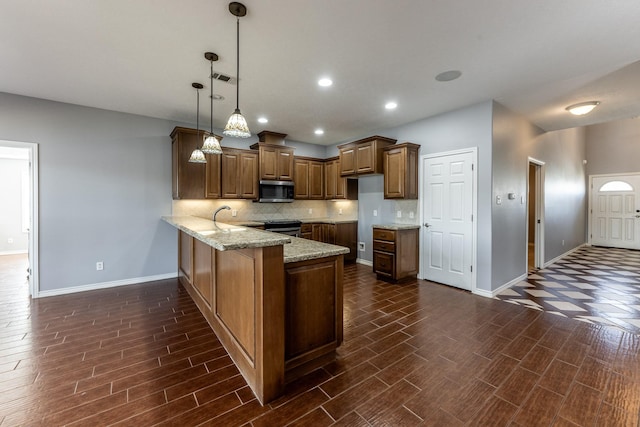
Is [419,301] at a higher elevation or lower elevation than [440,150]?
lower

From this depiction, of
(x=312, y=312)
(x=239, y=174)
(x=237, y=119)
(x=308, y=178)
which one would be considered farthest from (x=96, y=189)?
(x=312, y=312)

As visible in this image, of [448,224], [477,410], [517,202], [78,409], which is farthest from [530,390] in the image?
[517,202]

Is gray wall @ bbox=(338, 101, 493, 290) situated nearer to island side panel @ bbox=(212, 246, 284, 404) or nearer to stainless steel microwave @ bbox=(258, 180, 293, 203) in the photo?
stainless steel microwave @ bbox=(258, 180, 293, 203)

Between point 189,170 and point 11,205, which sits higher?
point 189,170

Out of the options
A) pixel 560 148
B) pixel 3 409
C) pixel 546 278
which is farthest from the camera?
pixel 560 148

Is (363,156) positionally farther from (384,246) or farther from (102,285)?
(102,285)

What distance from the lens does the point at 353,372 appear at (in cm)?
209

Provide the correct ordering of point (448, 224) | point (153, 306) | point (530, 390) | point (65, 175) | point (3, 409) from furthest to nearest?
point (448, 224)
point (65, 175)
point (153, 306)
point (530, 390)
point (3, 409)

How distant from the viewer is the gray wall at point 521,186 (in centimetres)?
390

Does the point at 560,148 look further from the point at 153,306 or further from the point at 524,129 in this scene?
the point at 153,306

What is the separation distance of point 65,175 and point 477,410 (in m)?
5.41

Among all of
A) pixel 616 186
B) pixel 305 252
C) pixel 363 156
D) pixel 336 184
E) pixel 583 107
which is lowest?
pixel 305 252

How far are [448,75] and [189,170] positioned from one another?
3910mm

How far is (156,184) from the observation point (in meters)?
4.53
